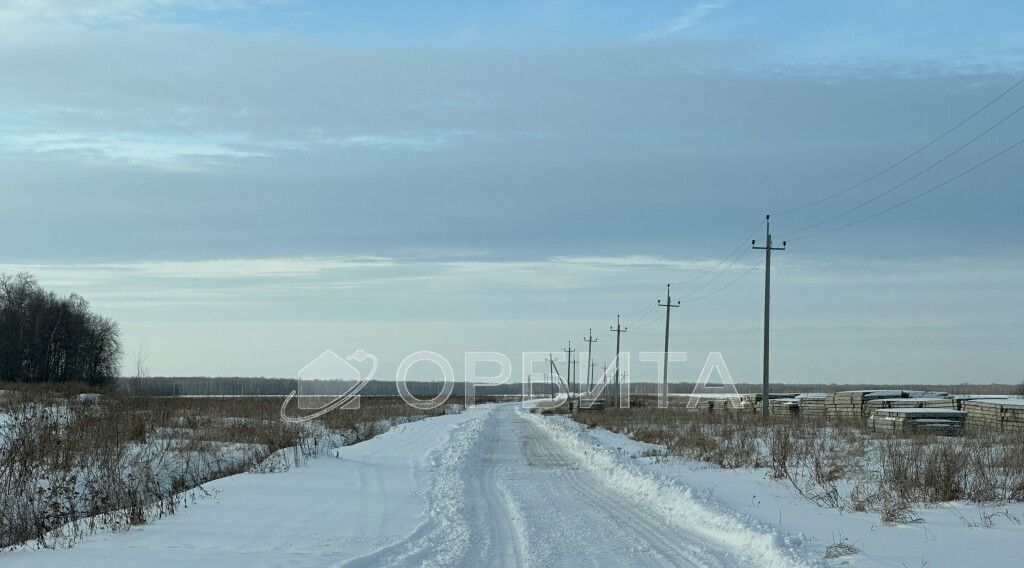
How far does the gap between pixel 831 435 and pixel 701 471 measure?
11.2 m

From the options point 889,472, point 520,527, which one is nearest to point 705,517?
point 520,527

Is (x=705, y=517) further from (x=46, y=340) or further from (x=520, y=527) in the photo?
(x=46, y=340)

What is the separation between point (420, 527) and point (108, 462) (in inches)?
250

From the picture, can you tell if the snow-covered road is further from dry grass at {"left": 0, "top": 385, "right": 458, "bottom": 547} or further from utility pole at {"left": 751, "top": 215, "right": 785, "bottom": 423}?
utility pole at {"left": 751, "top": 215, "right": 785, "bottom": 423}

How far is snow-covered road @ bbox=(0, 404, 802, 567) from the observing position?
31.1ft

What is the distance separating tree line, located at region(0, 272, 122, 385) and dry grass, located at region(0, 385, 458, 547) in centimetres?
5847

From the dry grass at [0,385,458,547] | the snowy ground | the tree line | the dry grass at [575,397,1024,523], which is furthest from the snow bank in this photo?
the tree line

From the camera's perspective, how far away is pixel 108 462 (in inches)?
587

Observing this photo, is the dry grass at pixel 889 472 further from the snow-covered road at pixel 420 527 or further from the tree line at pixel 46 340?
the tree line at pixel 46 340

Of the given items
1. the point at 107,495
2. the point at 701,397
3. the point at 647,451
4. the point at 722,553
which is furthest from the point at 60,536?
the point at 701,397

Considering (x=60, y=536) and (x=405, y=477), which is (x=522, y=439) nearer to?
(x=405, y=477)

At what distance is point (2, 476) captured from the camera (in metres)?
13.1

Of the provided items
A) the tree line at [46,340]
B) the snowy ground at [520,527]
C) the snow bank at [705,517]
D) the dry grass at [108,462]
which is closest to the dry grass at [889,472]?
the snowy ground at [520,527]

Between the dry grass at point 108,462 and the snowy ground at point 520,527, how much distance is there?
0.88 meters
